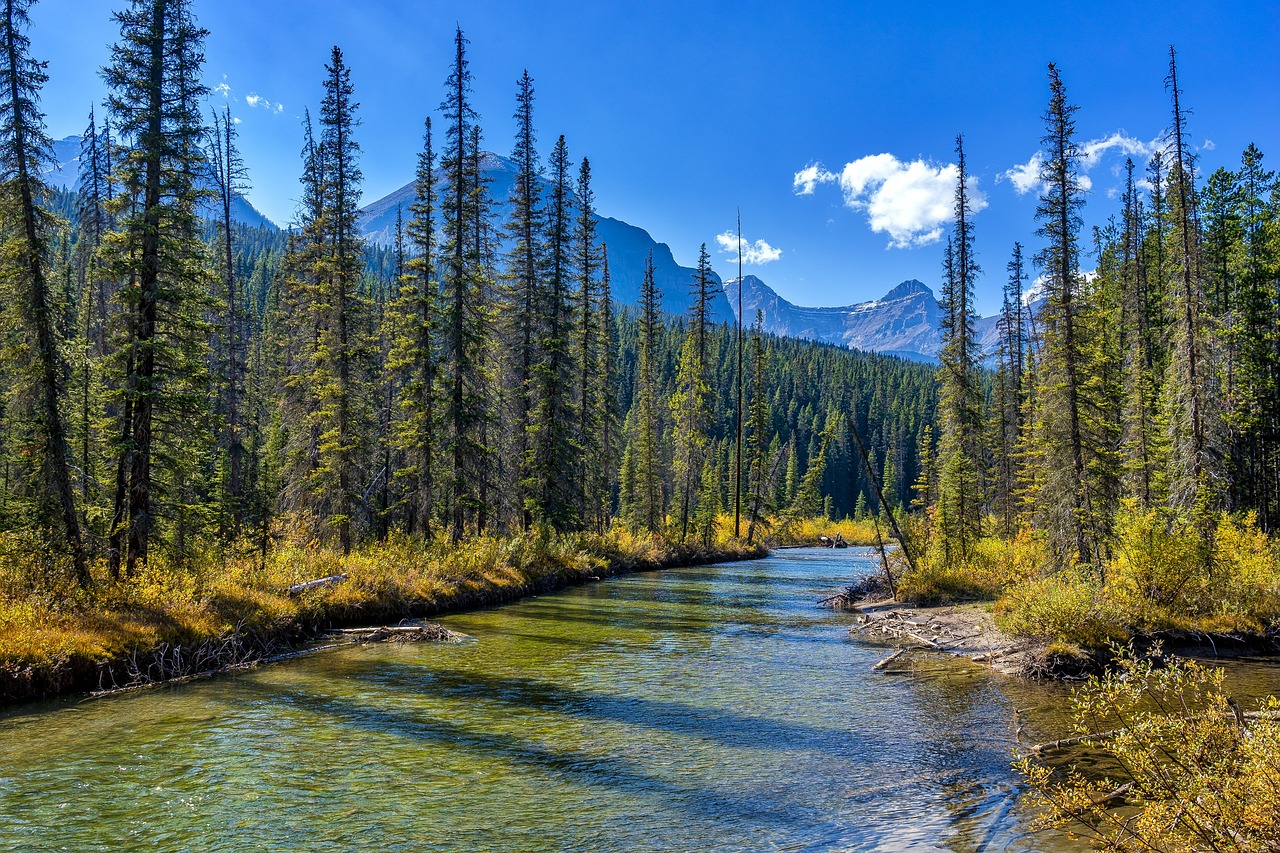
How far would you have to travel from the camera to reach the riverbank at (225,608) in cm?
1206

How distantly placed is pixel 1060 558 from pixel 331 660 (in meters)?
21.2

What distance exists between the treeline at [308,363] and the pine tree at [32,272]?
0.05 meters

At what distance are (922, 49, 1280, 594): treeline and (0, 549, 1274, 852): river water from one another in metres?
9.00

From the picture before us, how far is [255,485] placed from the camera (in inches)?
1210

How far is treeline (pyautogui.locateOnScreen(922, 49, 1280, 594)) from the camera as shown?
850 inches

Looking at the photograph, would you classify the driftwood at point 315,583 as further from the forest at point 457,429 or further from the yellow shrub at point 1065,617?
the yellow shrub at point 1065,617

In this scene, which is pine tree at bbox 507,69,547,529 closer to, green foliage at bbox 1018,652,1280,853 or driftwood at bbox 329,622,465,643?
driftwood at bbox 329,622,465,643

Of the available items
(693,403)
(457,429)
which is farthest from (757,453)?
(457,429)

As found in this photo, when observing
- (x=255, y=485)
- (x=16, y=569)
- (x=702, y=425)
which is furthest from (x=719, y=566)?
(x=16, y=569)

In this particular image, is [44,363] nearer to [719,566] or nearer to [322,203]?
[322,203]

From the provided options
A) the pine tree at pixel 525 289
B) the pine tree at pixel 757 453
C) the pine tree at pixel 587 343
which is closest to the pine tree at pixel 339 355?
the pine tree at pixel 525 289

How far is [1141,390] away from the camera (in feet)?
102

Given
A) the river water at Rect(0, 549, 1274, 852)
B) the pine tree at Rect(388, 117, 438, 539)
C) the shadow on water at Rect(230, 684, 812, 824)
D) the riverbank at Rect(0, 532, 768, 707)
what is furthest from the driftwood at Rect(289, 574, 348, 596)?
the pine tree at Rect(388, 117, 438, 539)

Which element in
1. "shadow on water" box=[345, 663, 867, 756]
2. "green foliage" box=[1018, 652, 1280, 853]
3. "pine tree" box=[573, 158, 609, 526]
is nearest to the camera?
"green foliage" box=[1018, 652, 1280, 853]
